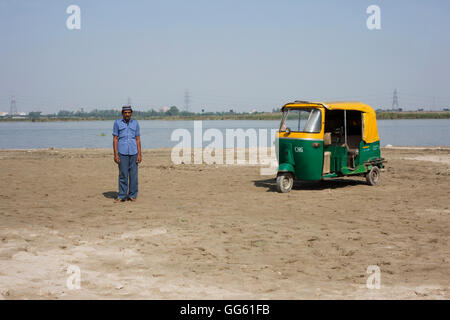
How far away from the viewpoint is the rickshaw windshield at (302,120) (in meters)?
11.7

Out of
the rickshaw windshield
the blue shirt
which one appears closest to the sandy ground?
the blue shirt

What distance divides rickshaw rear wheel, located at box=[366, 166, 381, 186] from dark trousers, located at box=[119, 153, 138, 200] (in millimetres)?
6593

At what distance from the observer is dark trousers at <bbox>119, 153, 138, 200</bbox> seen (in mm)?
10383

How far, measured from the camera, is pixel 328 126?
13.1 meters

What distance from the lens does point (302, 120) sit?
1209 centimetres

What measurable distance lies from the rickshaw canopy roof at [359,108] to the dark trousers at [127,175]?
440 centimetres

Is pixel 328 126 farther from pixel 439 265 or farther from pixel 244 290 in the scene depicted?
pixel 244 290

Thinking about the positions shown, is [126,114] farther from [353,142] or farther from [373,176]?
[373,176]

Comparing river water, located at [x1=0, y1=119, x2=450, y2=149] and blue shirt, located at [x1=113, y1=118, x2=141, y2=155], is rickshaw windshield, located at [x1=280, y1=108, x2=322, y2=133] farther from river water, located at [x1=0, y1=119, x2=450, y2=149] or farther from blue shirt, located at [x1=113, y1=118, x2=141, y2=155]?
river water, located at [x1=0, y1=119, x2=450, y2=149]

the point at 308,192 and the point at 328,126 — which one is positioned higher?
the point at 328,126

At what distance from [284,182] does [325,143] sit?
1.52m

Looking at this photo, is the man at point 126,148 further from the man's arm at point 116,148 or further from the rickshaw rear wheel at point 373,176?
the rickshaw rear wheel at point 373,176
